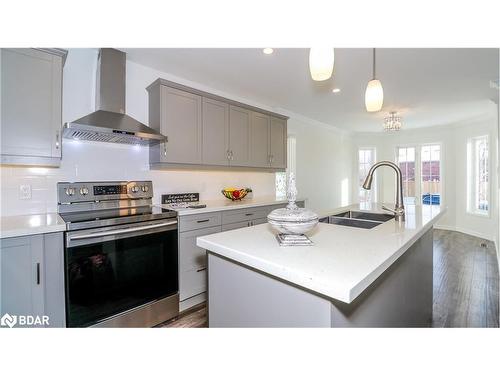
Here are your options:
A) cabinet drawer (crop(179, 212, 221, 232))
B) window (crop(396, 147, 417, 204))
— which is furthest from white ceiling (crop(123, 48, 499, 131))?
window (crop(396, 147, 417, 204))

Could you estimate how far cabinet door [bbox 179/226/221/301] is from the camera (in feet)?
7.12

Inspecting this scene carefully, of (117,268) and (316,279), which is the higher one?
(316,279)

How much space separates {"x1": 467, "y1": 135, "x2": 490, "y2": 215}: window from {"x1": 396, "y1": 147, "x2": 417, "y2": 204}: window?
1.11 metres

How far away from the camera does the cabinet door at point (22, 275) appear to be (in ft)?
4.47

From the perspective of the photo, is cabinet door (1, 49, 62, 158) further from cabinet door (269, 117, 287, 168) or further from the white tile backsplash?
cabinet door (269, 117, 287, 168)

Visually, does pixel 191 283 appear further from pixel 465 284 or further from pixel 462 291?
pixel 465 284

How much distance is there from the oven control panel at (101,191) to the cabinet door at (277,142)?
1.83m

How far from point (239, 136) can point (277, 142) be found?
814 mm

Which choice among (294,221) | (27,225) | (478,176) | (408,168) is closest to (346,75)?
(294,221)

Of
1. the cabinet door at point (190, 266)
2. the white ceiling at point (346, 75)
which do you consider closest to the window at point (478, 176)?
the white ceiling at point (346, 75)

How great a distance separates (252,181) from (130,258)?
2178mm

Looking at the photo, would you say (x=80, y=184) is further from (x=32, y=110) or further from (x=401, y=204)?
(x=401, y=204)

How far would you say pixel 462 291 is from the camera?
2551 millimetres
